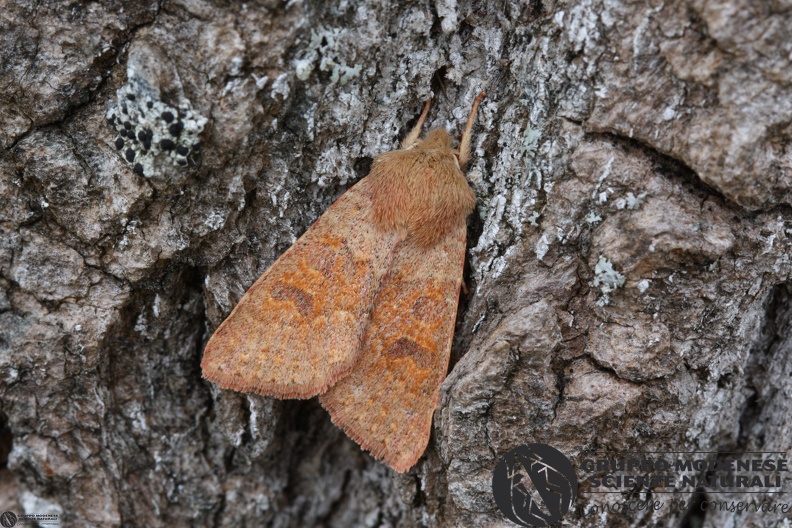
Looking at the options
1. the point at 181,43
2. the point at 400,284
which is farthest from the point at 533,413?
the point at 181,43

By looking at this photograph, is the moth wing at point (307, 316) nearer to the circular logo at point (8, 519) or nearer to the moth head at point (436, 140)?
the moth head at point (436, 140)

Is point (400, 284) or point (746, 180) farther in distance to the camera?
point (400, 284)

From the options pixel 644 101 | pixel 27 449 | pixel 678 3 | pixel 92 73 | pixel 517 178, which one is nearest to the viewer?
pixel 678 3

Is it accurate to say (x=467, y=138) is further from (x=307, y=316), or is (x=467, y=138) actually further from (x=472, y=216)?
(x=307, y=316)

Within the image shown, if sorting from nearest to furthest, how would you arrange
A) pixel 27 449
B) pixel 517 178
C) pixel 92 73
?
pixel 92 73 < pixel 517 178 < pixel 27 449

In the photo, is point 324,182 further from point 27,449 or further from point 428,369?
point 27,449

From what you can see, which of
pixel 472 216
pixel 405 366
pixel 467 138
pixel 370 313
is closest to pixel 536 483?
pixel 405 366

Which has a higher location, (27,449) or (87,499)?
(27,449)

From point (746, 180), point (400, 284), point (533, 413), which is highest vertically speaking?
point (746, 180)
